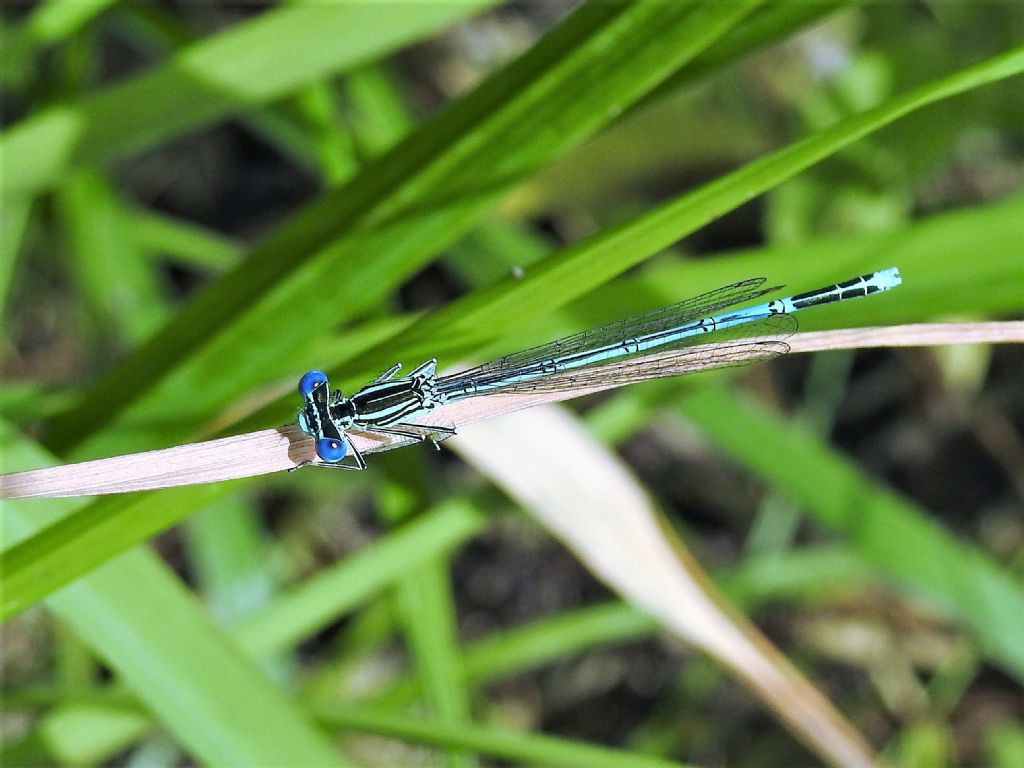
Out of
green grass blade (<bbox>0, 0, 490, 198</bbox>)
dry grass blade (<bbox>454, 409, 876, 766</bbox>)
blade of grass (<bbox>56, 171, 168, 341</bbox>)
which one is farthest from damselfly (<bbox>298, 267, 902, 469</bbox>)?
blade of grass (<bbox>56, 171, 168, 341</bbox>)

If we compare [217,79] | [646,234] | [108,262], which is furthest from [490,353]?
[108,262]

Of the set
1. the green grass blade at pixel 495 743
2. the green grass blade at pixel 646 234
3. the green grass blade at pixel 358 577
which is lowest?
the green grass blade at pixel 495 743

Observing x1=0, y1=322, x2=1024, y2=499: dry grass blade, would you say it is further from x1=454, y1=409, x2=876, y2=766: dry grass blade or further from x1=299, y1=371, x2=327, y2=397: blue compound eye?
x1=454, y1=409, x2=876, y2=766: dry grass blade

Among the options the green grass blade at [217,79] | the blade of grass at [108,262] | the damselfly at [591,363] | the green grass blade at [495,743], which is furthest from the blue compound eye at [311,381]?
the blade of grass at [108,262]

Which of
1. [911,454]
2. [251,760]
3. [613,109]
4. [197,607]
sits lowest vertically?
[251,760]

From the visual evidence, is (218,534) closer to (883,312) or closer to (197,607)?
(197,607)

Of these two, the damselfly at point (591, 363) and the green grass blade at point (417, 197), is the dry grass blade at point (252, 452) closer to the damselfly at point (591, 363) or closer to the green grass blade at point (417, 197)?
Answer: the damselfly at point (591, 363)

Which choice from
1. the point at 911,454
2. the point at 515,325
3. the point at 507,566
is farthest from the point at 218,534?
the point at 911,454
